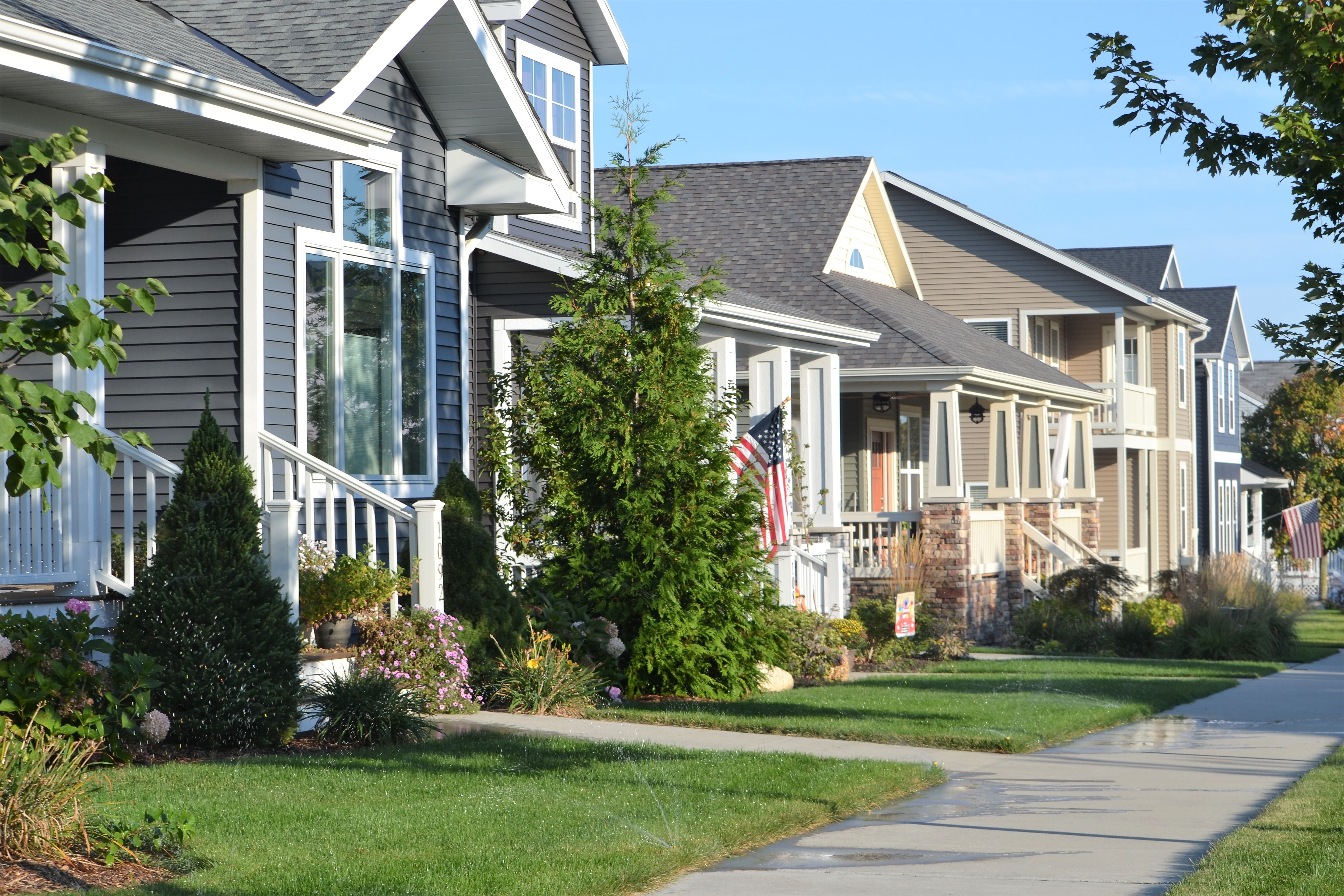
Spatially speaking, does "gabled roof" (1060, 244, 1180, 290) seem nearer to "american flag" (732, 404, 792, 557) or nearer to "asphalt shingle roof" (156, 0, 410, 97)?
"american flag" (732, 404, 792, 557)

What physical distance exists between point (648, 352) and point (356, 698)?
431 centimetres

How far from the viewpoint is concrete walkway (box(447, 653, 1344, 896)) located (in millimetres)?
6656

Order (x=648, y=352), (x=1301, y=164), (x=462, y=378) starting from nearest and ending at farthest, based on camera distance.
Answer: (x=1301, y=164) → (x=648, y=352) → (x=462, y=378)

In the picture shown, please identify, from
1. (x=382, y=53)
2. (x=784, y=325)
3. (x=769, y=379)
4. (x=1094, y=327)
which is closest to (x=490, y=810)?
(x=382, y=53)

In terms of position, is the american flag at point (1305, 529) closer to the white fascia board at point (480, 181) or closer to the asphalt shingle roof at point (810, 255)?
the asphalt shingle roof at point (810, 255)

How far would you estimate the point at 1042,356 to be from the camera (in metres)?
32.2

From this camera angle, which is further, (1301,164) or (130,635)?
(130,635)

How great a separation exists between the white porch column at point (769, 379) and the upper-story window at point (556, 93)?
325 centimetres

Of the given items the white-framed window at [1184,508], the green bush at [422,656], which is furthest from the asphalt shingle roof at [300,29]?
the white-framed window at [1184,508]

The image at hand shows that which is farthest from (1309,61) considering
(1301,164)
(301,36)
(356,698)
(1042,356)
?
(1042,356)

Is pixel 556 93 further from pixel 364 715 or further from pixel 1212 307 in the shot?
pixel 1212 307

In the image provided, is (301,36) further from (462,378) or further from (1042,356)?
(1042,356)

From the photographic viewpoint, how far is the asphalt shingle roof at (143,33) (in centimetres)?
973

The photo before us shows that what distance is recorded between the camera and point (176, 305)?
11.6m
